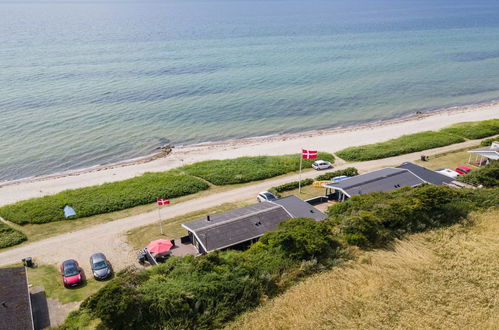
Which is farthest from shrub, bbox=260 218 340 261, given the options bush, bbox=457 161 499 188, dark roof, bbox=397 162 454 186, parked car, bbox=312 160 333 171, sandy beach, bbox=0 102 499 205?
sandy beach, bbox=0 102 499 205

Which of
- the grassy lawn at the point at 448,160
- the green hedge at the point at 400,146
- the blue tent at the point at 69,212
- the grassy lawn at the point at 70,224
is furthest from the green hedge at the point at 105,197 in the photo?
the grassy lawn at the point at 448,160

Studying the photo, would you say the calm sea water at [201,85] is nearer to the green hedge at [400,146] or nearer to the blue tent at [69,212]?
the green hedge at [400,146]

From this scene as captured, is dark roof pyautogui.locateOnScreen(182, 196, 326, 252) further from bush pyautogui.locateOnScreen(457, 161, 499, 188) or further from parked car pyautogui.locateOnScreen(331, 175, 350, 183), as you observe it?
bush pyautogui.locateOnScreen(457, 161, 499, 188)

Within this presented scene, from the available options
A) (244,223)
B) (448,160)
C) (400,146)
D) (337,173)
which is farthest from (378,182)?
(400,146)

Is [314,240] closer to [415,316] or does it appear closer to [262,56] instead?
[415,316]

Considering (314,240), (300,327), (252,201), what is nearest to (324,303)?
(300,327)

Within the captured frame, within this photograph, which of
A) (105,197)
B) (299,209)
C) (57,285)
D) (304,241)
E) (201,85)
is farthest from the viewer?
(201,85)

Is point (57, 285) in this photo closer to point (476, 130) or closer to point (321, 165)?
point (321, 165)
